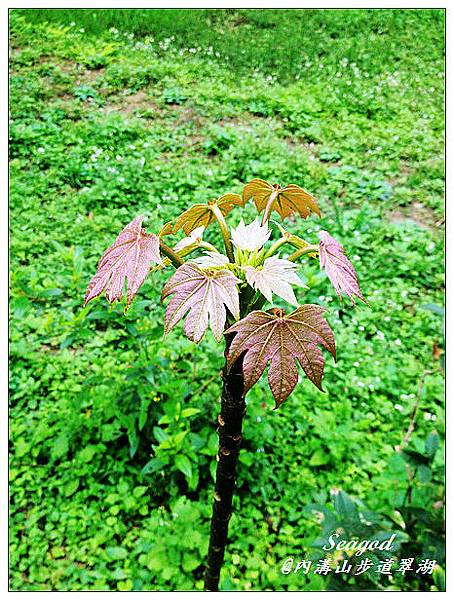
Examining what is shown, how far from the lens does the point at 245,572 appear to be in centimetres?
204

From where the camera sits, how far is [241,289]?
103 cm

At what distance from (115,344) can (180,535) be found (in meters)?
1.17

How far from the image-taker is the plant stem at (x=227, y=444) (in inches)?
44.6

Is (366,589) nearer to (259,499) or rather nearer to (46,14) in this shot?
(259,499)

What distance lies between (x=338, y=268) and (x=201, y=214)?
35 cm

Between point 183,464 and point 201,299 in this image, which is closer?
point 201,299

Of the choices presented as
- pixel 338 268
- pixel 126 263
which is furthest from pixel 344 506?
pixel 126 263

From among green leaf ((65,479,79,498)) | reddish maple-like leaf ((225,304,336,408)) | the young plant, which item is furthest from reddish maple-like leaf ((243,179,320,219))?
green leaf ((65,479,79,498))

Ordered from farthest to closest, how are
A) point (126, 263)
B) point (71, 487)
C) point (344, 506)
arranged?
point (71, 487)
point (344, 506)
point (126, 263)

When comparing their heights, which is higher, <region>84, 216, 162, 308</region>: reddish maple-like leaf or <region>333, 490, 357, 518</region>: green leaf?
<region>84, 216, 162, 308</region>: reddish maple-like leaf

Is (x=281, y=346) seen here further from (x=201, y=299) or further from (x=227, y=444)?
(x=227, y=444)

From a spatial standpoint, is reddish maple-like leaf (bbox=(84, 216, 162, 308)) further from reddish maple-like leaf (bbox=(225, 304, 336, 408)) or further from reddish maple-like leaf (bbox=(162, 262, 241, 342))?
reddish maple-like leaf (bbox=(225, 304, 336, 408))

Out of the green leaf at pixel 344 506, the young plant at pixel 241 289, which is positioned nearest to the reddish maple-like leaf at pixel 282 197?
the young plant at pixel 241 289

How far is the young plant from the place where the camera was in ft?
2.95
